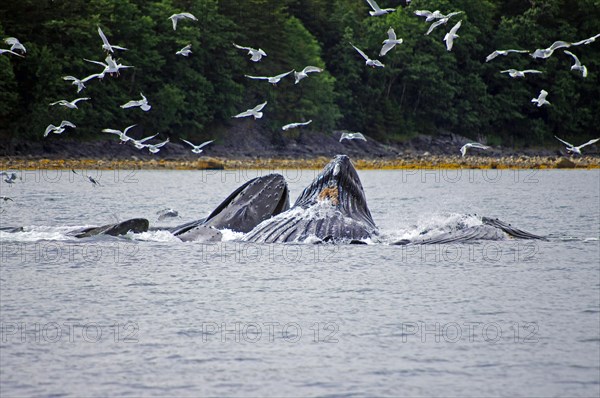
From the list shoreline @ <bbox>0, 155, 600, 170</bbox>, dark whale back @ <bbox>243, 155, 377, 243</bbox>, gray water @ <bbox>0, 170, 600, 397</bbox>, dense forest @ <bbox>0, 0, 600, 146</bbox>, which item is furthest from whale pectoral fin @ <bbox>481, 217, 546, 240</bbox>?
dense forest @ <bbox>0, 0, 600, 146</bbox>

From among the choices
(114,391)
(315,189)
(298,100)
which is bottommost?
(114,391)

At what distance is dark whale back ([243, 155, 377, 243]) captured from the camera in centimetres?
2011

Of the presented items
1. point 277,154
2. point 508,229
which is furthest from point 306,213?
point 277,154

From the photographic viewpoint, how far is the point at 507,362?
1236 centimetres

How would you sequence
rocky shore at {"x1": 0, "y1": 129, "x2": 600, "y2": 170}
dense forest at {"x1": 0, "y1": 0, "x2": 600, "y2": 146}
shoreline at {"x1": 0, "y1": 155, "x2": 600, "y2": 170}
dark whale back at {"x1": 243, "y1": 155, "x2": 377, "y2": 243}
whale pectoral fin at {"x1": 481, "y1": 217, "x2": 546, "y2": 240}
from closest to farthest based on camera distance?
dark whale back at {"x1": 243, "y1": 155, "x2": 377, "y2": 243}, whale pectoral fin at {"x1": 481, "y1": 217, "x2": 546, "y2": 240}, shoreline at {"x1": 0, "y1": 155, "x2": 600, "y2": 170}, rocky shore at {"x1": 0, "y1": 129, "x2": 600, "y2": 170}, dense forest at {"x1": 0, "y1": 0, "x2": 600, "y2": 146}

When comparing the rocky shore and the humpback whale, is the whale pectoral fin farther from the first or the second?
the rocky shore

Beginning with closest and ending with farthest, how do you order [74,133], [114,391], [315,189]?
[114,391] < [315,189] < [74,133]

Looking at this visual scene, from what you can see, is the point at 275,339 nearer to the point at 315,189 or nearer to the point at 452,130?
the point at 315,189

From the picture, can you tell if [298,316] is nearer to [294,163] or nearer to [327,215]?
[327,215]

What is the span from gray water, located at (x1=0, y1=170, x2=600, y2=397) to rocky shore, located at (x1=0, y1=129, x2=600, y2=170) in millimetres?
45238

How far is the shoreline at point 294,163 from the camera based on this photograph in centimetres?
6869

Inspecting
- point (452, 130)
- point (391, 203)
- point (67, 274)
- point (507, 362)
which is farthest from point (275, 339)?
point (452, 130)

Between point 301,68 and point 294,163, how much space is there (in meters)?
13.8

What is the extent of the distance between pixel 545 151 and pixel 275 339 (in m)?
93.7
